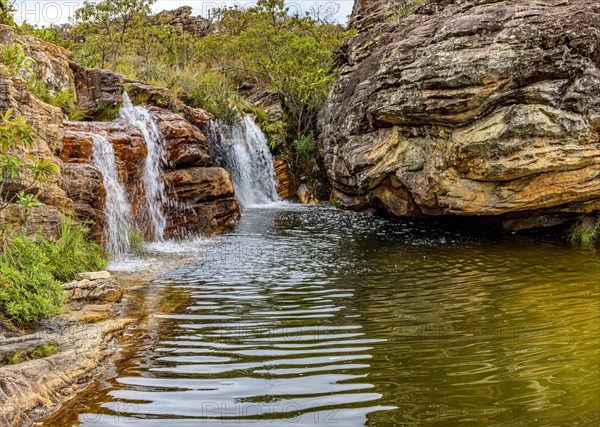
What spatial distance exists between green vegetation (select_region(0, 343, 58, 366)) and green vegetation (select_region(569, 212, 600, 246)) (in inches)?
414

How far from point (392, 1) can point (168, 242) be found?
11.0m

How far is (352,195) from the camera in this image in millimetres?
17000

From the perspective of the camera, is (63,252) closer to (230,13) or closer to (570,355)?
(570,355)

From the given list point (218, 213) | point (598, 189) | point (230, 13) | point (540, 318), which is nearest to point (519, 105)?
point (598, 189)

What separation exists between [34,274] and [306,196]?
55.7 feet

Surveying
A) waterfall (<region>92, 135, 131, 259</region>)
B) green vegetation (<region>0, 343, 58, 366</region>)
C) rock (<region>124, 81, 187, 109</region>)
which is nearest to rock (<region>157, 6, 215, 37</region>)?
rock (<region>124, 81, 187, 109</region>)

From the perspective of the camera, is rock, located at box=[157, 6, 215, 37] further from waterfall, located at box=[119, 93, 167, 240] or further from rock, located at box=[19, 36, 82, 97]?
waterfall, located at box=[119, 93, 167, 240]

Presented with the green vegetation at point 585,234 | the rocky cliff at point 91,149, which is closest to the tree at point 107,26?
the rocky cliff at point 91,149

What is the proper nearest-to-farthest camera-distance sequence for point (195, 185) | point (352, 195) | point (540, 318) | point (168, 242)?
point (540, 318), point (168, 242), point (195, 185), point (352, 195)

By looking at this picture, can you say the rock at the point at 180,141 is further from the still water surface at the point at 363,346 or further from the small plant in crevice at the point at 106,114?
the still water surface at the point at 363,346

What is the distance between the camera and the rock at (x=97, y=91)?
14.0 metres

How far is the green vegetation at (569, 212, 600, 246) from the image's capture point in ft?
37.7

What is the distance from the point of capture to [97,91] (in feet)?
47.1

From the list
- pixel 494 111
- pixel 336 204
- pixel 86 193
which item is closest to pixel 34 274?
pixel 86 193
